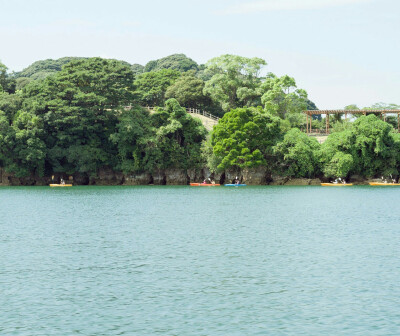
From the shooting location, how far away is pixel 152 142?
8294cm

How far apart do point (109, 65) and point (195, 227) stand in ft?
183

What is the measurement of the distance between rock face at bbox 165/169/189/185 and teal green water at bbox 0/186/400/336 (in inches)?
1779

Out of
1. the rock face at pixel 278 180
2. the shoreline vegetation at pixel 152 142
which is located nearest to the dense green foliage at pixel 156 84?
the shoreline vegetation at pixel 152 142

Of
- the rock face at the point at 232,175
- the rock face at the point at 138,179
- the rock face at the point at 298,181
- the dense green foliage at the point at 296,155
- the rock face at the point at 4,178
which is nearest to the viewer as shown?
the dense green foliage at the point at 296,155

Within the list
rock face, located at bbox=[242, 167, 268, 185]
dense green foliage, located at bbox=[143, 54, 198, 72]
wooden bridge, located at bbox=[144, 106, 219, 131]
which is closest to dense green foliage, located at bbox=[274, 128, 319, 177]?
rock face, located at bbox=[242, 167, 268, 185]

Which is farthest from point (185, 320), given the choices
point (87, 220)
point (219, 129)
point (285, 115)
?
point (285, 115)

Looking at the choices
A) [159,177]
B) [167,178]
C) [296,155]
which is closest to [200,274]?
[296,155]

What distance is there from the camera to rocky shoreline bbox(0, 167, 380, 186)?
82.6 m

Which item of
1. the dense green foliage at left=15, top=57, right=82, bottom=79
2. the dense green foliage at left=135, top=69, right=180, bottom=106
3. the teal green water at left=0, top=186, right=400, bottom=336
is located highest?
the dense green foliage at left=15, top=57, right=82, bottom=79

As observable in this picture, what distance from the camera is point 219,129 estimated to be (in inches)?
3135

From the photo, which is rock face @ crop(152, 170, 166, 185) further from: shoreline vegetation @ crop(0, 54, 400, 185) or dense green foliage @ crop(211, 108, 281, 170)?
dense green foliage @ crop(211, 108, 281, 170)

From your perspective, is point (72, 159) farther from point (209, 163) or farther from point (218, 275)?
point (218, 275)

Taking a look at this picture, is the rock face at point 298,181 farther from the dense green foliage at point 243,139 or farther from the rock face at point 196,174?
the rock face at point 196,174

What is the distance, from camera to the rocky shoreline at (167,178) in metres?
82.6
